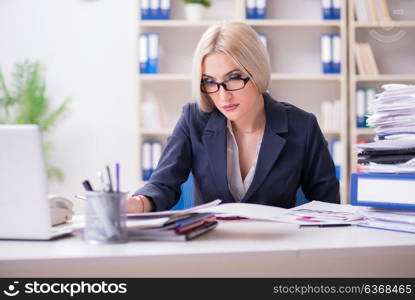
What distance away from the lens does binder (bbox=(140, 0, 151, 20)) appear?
4.36 metres

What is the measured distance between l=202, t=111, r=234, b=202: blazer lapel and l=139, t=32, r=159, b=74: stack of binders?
2366 mm

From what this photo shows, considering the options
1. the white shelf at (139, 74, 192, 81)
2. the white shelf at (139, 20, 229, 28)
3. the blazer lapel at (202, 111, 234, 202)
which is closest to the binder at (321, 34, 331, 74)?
the white shelf at (139, 20, 229, 28)

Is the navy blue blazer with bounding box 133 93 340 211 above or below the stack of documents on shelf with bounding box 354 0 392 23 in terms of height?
below

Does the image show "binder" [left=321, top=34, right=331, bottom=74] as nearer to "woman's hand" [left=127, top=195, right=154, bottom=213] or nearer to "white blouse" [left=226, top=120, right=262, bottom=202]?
"white blouse" [left=226, top=120, right=262, bottom=202]

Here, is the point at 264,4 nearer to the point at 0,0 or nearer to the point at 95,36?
the point at 95,36

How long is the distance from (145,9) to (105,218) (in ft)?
11.2

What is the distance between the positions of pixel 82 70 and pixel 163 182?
299 centimetres

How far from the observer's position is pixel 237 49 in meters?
1.88

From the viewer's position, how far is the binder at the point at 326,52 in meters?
4.36

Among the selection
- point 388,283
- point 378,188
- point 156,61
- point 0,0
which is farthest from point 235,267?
point 0,0

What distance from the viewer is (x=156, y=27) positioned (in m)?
4.55

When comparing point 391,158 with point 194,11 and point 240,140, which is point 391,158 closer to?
point 240,140

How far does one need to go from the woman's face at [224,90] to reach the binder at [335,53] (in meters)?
2.57

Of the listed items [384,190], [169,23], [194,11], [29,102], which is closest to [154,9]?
[169,23]
